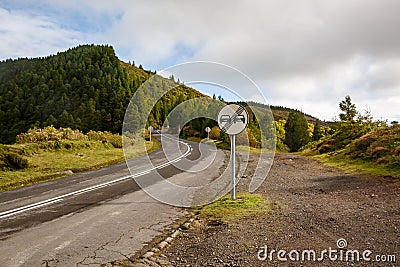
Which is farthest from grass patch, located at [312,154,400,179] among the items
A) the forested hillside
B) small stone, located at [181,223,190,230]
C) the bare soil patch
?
the forested hillside

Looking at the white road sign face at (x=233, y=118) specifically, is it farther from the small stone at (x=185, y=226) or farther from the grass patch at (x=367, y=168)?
the grass patch at (x=367, y=168)

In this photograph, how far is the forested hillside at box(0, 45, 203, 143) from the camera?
7481 cm

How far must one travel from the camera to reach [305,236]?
5926 mm

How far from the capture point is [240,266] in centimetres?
477

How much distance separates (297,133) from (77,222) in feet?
226

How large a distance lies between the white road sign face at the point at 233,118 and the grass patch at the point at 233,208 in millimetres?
1813

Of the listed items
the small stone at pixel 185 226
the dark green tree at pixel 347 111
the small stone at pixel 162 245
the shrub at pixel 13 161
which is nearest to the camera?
the small stone at pixel 162 245

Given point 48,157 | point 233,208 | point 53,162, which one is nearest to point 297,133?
point 48,157

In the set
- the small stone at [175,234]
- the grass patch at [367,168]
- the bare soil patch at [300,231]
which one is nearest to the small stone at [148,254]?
the bare soil patch at [300,231]

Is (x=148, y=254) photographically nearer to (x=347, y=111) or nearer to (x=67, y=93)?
(x=347, y=111)

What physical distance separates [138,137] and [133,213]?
2458cm

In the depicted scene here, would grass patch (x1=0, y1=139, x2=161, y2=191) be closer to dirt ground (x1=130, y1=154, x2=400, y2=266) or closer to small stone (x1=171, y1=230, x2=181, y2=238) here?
small stone (x1=171, y1=230, x2=181, y2=238)

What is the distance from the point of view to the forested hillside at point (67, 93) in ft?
245

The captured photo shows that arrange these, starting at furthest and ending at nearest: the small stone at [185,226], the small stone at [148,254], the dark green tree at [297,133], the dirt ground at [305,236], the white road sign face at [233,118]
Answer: the dark green tree at [297,133], the white road sign face at [233,118], the small stone at [185,226], the small stone at [148,254], the dirt ground at [305,236]
